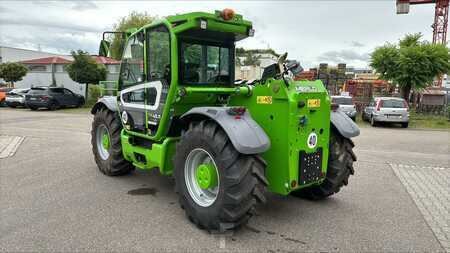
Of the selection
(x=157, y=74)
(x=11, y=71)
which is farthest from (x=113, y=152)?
(x=11, y=71)

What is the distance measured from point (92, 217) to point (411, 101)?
2674 centimetres

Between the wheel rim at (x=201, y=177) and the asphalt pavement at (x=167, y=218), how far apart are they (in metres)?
0.35

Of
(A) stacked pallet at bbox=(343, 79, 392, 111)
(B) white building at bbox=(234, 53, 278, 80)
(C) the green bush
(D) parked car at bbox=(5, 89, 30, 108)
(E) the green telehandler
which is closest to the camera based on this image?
(E) the green telehandler

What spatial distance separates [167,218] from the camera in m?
4.26

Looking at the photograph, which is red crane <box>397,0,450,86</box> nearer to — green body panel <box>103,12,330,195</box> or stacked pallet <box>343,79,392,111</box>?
stacked pallet <box>343,79,392,111</box>

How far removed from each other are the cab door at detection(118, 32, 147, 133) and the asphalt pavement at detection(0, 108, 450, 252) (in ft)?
3.49

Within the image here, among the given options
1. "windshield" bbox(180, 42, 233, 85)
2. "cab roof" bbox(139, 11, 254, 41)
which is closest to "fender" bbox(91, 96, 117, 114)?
"cab roof" bbox(139, 11, 254, 41)

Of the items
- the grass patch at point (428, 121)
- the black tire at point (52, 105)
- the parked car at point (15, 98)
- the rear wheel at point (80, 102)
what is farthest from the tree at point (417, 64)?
the parked car at point (15, 98)

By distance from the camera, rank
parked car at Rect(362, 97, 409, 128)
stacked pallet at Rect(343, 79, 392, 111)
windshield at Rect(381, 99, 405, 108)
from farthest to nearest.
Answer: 1. stacked pallet at Rect(343, 79, 392, 111)
2. windshield at Rect(381, 99, 405, 108)
3. parked car at Rect(362, 97, 409, 128)

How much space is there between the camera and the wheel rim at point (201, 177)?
407 cm

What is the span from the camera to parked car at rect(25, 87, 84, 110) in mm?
21844

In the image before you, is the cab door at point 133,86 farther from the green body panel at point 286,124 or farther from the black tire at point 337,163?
the black tire at point 337,163

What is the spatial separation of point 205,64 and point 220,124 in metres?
1.43

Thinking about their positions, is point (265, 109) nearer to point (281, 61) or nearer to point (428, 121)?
point (281, 61)
